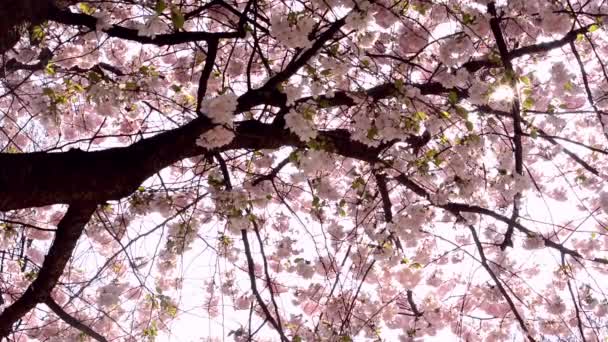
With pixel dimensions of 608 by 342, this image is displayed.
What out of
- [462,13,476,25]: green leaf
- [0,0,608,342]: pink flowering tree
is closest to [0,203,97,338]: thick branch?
[0,0,608,342]: pink flowering tree

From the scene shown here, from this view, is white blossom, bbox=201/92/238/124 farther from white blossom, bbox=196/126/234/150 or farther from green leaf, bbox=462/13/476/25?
green leaf, bbox=462/13/476/25

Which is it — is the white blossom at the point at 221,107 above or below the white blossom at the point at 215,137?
below

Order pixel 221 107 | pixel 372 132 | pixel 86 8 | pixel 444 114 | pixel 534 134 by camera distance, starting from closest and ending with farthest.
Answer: pixel 221 107, pixel 372 132, pixel 444 114, pixel 534 134, pixel 86 8

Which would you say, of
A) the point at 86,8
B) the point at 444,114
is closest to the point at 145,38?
the point at 86,8

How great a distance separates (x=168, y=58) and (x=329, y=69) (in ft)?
9.82

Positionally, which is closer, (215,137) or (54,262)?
(215,137)

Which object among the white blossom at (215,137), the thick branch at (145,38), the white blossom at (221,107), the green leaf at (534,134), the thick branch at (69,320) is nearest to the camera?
the white blossom at (221,107)

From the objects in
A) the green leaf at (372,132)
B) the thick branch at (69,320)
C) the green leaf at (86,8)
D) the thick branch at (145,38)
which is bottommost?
the thick branch at (69,320)

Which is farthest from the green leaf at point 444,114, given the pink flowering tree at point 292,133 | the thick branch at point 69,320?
the thick branch at point 69,320

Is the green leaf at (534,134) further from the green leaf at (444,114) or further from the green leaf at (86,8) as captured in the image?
the green leaf at (86,8)

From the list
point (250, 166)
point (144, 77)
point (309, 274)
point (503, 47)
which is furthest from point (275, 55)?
point (503, 47)

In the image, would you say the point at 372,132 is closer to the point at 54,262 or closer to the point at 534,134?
the point at 534,134

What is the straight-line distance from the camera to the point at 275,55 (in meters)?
4.61

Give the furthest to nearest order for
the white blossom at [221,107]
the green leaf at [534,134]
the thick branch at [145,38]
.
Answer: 1. the green leaf at [534,134]
2. the thick branch at [145,38]
3. the white blossom at [221,107]
